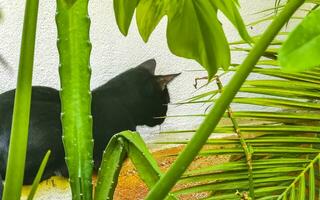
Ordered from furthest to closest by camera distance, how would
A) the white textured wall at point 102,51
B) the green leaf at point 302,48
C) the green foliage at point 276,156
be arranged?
the white textured wall at point 102,51 < the green foliage at point 276,156 < the green leaf at point 302,48

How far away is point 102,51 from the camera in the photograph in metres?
1.61

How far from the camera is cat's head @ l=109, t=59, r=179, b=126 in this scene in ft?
5.53

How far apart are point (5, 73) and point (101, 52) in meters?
0.29

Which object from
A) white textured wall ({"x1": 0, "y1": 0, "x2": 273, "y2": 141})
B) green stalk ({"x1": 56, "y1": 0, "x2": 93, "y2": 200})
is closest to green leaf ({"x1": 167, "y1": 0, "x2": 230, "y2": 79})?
green stalk ({"x1": 56, "y1": 0, "x2": 93, "y2": 200})

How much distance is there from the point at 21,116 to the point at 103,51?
3.81 ft

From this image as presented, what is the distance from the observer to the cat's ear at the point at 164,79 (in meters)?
1.74

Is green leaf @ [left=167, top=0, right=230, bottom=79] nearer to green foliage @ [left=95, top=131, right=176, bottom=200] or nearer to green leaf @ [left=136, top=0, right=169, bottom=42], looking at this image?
green leaf @ [left=136, top=0, right=169, bottom=42]

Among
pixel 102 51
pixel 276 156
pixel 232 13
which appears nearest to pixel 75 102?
pixel 232 13

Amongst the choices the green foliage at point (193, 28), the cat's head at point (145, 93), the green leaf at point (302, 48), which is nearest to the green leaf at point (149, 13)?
the green foliage at point (193, 28)

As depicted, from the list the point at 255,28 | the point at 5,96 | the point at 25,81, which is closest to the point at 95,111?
the point at 5,96

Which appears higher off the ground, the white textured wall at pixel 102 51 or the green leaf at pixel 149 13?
the white textured wall at pixel 102 51

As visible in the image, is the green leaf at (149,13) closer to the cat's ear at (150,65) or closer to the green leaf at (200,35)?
the green leaf at (200,35)

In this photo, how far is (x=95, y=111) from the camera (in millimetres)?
1612

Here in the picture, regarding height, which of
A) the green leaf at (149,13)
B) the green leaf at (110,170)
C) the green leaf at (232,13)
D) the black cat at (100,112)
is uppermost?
the black cat at (100,112)
